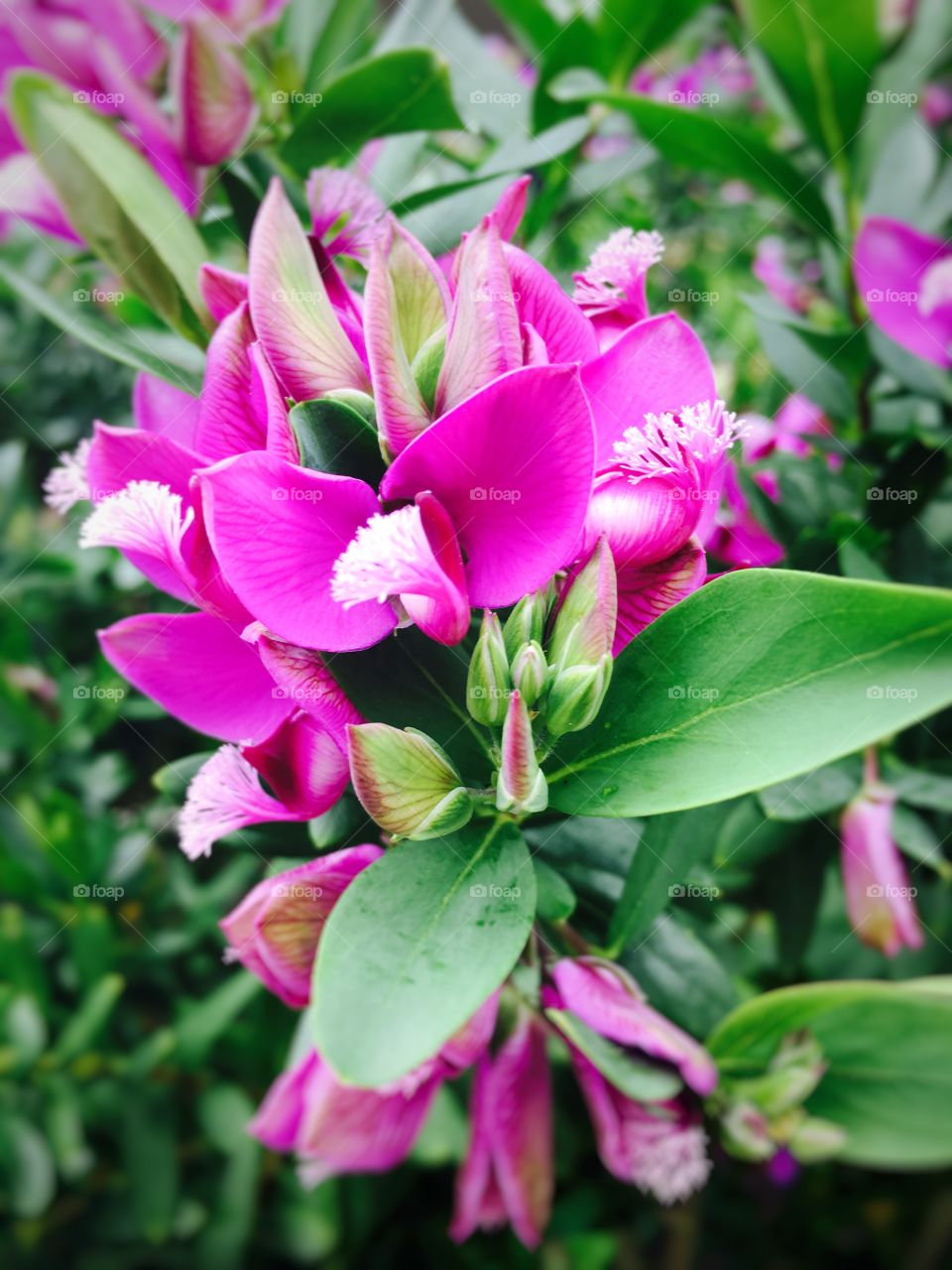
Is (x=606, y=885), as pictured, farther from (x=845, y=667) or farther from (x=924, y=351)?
(x=924, y=351)

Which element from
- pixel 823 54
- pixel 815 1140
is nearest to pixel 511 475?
pixel 815 1140

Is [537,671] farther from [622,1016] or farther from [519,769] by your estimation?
[622,1016]

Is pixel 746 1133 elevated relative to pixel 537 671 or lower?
lower

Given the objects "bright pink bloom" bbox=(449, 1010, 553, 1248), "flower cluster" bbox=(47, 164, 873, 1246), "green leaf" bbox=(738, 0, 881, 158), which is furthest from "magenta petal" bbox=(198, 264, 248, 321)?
"green leaf" bbox=(738, 0, 881, 158)

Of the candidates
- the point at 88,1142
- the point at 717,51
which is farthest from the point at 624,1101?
the point at 717,51

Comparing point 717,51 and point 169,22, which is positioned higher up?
point 169,22

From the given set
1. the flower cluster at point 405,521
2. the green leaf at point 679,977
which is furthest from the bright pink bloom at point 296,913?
the green leaf at point 679,977
